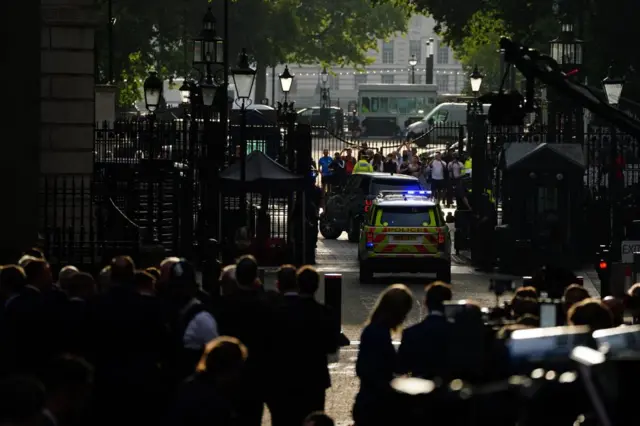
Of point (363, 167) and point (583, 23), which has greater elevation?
point (583, 23)

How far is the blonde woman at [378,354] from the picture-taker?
37.8 ft

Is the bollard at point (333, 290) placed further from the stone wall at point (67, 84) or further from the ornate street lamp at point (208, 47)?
the ornate street lamp at point (208, 47)

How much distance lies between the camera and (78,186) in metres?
27.6

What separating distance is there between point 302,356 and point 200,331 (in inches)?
33.7

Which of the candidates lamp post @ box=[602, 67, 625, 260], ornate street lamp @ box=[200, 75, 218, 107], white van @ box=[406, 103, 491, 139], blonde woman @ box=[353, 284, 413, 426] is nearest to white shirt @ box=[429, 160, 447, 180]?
lamp post @ box=[602, 67, 625, 260]

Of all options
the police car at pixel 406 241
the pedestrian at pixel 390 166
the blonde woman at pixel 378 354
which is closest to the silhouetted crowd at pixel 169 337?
the blonde woman at pixel 378 354

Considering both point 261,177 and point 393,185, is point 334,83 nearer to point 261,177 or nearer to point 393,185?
point 393,185

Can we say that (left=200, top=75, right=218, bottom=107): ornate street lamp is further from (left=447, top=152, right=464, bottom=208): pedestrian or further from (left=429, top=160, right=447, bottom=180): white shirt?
(left=429, top=160, right=447, bottom=180): white shirt

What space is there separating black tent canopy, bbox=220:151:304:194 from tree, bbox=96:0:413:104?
20883mm

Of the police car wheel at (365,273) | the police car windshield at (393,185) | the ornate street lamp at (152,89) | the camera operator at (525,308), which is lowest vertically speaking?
the police car wheel at (365,273)

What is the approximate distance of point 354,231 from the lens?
39.1 meters

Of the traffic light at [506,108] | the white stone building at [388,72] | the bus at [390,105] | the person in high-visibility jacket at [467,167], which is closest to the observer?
the traffic light at [506,108]

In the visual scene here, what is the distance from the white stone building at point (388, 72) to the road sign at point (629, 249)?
358 ft

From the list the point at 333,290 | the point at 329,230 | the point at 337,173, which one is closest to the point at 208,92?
the point at 329,230
